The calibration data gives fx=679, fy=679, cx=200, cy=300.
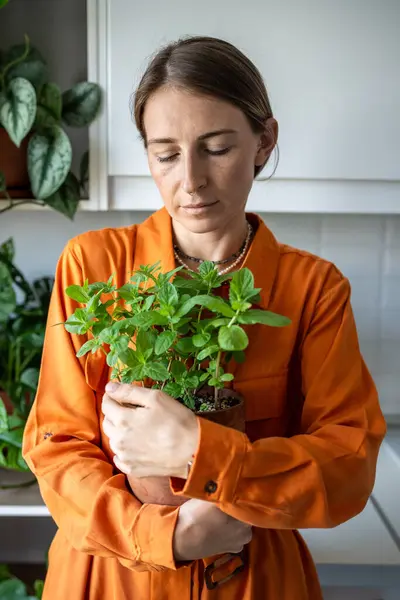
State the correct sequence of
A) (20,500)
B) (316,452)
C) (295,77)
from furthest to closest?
(20,500)
(295,77)
(316,452)

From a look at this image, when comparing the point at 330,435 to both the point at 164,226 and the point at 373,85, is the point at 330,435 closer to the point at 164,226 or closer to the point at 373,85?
the point at 164,226

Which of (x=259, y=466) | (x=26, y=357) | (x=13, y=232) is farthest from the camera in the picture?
(x=13, y=232)

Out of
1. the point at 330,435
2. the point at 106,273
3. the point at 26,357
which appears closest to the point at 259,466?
the point at 330,435

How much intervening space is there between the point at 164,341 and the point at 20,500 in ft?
2.44

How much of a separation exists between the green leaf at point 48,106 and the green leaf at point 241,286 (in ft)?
2.43

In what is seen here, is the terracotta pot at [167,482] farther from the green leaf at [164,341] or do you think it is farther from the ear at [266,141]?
the ear at [266,141]

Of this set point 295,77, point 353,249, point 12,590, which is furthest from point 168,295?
point 353,249

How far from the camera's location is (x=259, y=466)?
2.35 ft

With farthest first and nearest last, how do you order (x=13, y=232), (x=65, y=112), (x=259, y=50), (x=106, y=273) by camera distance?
(x=13, y=232), (x=65, y=112), (x=259, y=50), (x=106, y=273)

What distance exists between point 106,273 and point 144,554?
35cm

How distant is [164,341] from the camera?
684mm

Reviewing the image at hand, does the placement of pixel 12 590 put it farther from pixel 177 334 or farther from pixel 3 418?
pixel 177 334

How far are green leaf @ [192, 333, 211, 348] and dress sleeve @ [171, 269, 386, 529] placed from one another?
8cm

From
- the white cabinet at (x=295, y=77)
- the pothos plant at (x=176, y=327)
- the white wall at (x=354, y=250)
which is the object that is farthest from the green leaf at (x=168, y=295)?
the white wall at (x=354, y=250)
